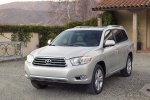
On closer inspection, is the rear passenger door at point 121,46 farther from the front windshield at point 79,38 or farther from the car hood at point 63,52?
the car hood at point 63,52

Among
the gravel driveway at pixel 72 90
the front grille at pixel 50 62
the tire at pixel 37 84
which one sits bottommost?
the gravel driveway at pixel 72 90

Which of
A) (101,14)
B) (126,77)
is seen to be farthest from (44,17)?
(126,77)

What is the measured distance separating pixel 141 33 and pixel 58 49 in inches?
489

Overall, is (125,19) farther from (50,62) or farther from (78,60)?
(50,62)

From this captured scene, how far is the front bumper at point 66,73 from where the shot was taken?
639cm

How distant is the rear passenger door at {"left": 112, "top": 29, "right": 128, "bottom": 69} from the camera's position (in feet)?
27.8

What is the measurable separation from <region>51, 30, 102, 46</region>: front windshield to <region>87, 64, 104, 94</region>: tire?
0.83m

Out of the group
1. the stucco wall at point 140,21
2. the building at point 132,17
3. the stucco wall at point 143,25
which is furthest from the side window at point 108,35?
the stucco wall at point 143,25

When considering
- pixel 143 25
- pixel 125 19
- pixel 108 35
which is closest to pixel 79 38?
pixel 108 35

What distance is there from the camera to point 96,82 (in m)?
6.96

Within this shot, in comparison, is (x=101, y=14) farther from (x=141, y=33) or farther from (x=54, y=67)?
(x=54, y=67)

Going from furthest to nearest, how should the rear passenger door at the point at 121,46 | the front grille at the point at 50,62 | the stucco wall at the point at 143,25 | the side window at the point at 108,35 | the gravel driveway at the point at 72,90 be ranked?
the stucco wall at the point at 143,25, the rear passenger door at the point at 121,46, the side window at the point at 108,35, the gravel driveway at the point at 72,90, the front grille at the point at 50,62

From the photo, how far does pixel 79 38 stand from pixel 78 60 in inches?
58.6

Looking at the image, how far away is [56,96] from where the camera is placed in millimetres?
6824
